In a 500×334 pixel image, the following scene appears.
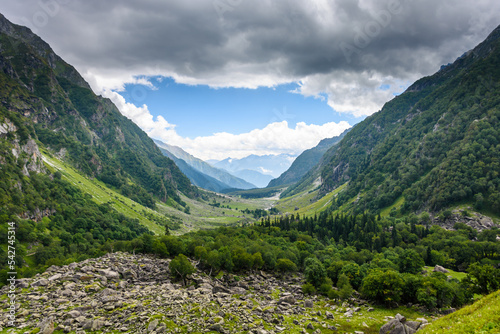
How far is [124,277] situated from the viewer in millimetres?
53938

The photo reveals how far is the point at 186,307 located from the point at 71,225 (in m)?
179

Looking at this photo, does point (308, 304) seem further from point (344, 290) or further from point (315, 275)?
point (315, 275)

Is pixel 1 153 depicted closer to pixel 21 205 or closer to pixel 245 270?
pixel 21 205

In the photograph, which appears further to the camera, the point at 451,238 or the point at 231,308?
the point at 451,238

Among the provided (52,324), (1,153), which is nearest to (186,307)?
(52,324)

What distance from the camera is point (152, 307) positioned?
37.2m

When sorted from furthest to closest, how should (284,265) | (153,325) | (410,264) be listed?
(410,264), (284,265), (153,325)

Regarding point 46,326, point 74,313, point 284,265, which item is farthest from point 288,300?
point 46,326

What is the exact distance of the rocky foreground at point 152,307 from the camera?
3278cm

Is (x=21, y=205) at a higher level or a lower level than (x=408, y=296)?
lower

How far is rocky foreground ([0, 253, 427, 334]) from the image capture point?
1291 inches

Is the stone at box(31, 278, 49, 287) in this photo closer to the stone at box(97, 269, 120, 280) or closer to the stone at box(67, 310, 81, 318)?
the stone at box(97, 269, 120, 280)

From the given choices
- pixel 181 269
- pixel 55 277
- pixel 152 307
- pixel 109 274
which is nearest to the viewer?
pixel 152 307

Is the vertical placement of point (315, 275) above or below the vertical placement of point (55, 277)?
below
